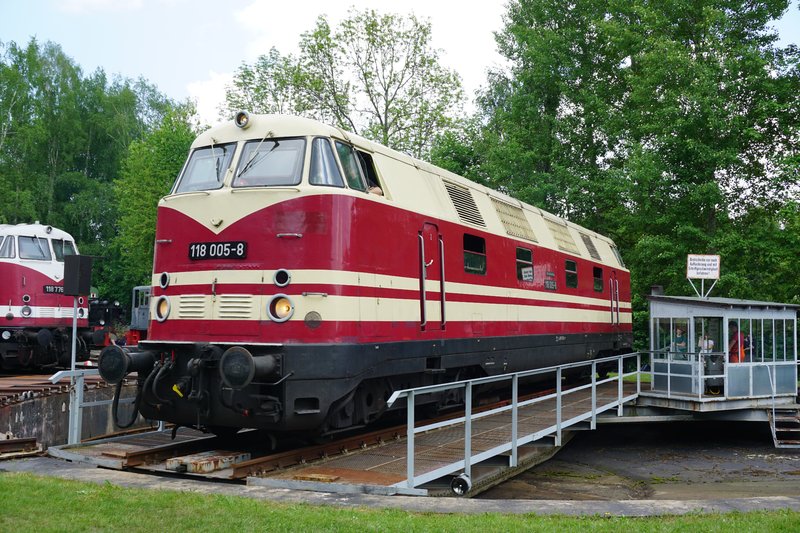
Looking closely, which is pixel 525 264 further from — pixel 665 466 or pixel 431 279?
pixel 665 466

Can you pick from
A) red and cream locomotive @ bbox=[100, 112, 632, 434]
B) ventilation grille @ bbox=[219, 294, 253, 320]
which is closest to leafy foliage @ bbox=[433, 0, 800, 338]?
red and cream locomotive @ bbox=[100, 112, 632, 434]

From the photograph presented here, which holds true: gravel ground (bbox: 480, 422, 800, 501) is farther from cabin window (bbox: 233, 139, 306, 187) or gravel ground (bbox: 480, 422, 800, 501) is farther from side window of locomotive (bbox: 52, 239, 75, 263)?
side window of locomotive (bbox: 52, 239, 75, 263)

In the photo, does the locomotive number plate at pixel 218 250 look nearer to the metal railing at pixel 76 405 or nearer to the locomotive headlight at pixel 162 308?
the locomotive headlight at pixel 162 308

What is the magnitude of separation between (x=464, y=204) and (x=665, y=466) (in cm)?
707

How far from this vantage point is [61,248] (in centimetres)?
2028

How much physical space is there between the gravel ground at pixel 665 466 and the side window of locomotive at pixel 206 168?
232 inches

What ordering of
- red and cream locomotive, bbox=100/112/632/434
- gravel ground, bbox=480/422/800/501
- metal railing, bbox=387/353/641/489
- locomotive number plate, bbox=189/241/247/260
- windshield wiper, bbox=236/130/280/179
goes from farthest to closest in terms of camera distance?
gravel ground, bbox=480/422/800/501 < windshield wiper, bbox=236/130/280/179 < locomotive number plate, bbox=189/241/247/260 < red and cream locomotive, bbox=100/112/632/434 < metal railing, bbox=387/353/641/489

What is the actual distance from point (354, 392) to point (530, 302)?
5997 millimetres

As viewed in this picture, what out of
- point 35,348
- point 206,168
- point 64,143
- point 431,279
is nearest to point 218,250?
point 206,168

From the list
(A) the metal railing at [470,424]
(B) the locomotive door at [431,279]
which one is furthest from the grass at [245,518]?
(B) the locomotive door at [431,279]

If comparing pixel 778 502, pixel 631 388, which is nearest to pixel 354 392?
pixel 778 502

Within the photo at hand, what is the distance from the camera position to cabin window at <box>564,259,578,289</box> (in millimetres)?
16761

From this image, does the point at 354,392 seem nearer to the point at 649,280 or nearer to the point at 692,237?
the point at 692,237

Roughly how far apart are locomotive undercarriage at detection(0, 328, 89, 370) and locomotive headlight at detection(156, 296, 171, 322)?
34.3ft
